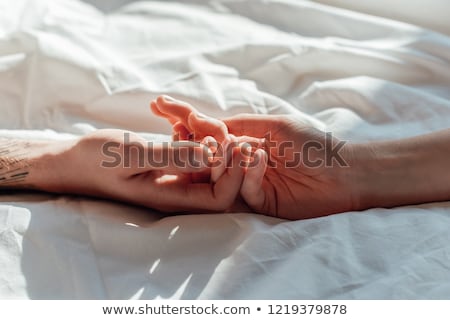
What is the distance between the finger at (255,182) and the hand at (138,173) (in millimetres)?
13

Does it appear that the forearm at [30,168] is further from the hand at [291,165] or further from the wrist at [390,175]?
the wrist at [390,175]

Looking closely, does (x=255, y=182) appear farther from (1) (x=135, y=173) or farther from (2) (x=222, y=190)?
(1) (x=135, y=173)

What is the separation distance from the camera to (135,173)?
0.85 metres

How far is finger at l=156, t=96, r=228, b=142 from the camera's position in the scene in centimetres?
90

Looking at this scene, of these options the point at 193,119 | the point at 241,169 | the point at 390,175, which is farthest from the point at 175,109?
the point at 390,175

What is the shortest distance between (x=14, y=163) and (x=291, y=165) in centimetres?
41

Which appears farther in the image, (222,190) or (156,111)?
(156,111)

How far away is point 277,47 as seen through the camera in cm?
112

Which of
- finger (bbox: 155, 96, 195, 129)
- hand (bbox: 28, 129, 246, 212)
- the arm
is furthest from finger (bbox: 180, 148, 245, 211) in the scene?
the arm

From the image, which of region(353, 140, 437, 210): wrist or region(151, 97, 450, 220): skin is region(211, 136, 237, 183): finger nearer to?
region(151, 97, 450, 220): skin

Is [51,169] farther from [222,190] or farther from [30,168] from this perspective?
[222,190]

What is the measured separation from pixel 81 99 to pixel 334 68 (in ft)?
1.47

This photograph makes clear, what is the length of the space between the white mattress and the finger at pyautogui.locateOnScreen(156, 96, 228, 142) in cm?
10
